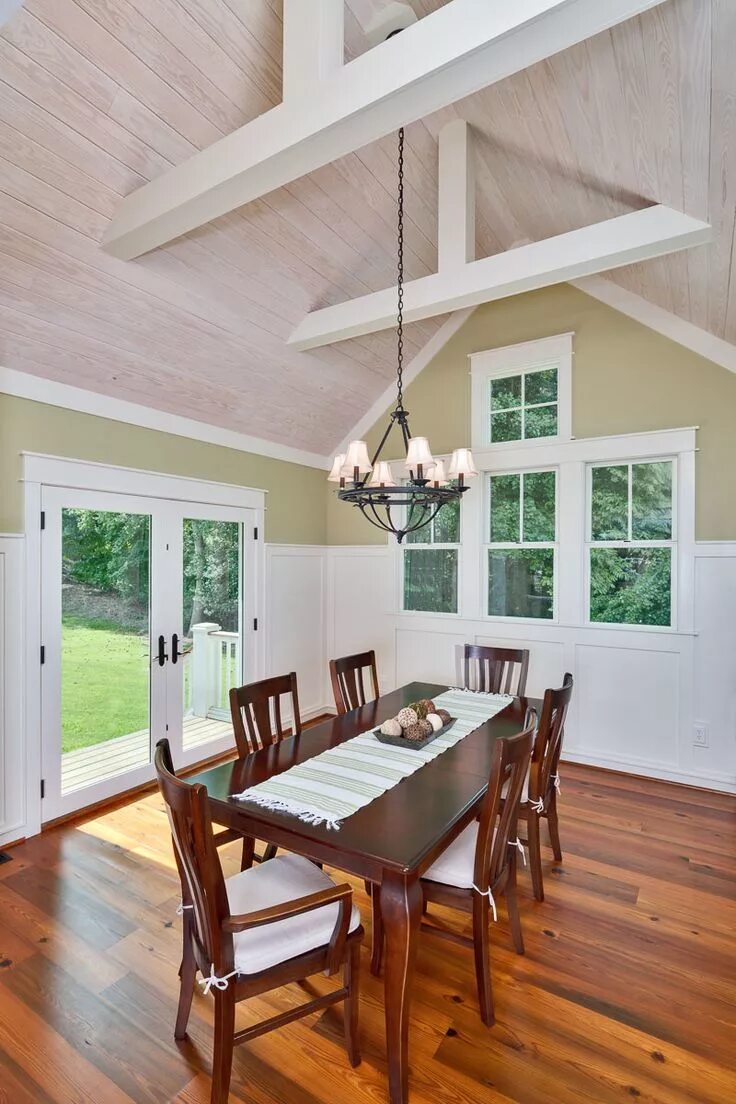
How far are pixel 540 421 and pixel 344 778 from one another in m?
3.33

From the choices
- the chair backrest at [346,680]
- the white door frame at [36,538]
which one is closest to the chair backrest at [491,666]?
the chair backrest at [346,680]

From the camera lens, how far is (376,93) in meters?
1.75

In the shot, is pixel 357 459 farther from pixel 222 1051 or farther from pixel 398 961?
pixel 222 1051

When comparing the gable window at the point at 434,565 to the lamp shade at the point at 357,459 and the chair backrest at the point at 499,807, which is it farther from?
the chair backrest at the point at 499,807

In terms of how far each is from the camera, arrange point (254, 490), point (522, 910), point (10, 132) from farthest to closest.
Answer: point (254, 490) < point (522, 910) < point (10, 132)

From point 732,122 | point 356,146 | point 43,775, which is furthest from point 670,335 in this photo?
point 43,775

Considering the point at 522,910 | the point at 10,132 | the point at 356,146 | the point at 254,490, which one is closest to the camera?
Answer: the point at 356,146

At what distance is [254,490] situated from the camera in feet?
14.9

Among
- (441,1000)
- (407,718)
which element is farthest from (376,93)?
(441,1000)

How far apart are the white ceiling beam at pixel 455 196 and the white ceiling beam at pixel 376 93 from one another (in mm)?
1342

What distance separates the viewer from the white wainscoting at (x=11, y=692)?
2924 millimetres

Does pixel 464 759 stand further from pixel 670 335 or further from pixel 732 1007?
pixel 670 335

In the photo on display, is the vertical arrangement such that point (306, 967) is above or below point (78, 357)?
below

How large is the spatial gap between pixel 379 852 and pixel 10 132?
292 cm
